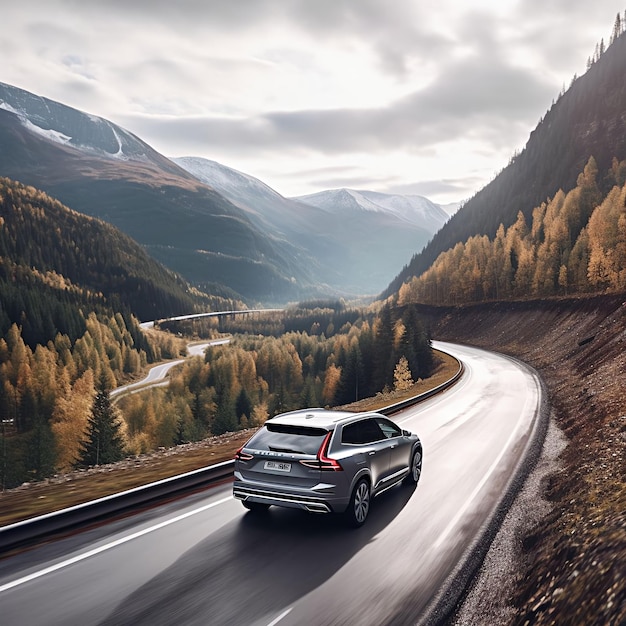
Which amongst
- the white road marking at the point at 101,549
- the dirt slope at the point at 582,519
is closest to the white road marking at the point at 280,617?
the dirt slope at the point at 582,519

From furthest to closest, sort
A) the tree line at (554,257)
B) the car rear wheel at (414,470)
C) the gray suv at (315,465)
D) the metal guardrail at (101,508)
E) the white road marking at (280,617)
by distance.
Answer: the tree line at (554,257) < the car rear wheel at (414,470) < the gray suv at (315,465) < the metal guardrail at (101,508) < the white road marking at (280,617)

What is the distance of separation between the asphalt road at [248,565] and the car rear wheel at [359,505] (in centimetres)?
20

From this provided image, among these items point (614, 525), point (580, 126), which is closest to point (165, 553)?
point (614, 525)

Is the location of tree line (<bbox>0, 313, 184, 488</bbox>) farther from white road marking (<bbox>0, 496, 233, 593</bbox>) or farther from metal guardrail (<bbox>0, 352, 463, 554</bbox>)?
white road marking (<bbox>0, 496, 233, 593</bbox>)

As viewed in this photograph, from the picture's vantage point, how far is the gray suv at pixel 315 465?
883 cm

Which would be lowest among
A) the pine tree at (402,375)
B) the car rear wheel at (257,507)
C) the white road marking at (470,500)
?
the pine tree at (402,375)

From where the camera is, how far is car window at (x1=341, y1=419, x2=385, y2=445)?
9.74 meters

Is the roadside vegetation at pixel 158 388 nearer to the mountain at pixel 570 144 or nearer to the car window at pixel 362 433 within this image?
the car window at pixel 362 433

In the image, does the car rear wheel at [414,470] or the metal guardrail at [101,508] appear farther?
the car rear wheel at [414,470]

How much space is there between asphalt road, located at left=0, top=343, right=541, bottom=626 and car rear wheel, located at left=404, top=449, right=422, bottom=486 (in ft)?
0.77

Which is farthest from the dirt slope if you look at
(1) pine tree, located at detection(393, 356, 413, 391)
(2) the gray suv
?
(1) pine tree, located at detection(393, 356, 413, 391)

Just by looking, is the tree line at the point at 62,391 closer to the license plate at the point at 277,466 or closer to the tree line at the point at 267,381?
the tree line at the point at 267,381

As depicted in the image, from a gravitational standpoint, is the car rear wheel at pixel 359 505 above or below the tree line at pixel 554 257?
below

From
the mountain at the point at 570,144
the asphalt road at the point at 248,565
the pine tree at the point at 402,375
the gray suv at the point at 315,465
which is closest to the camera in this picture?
the asphalt road at the point at 248,565
